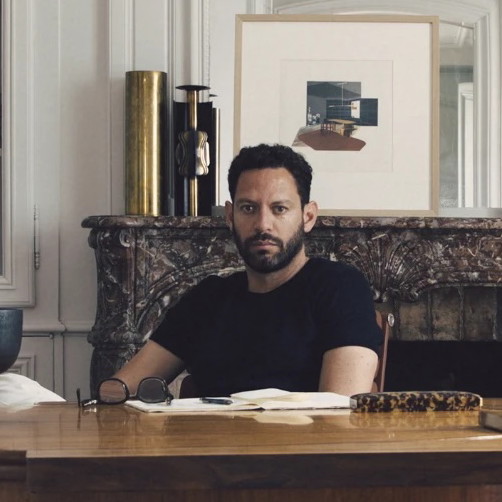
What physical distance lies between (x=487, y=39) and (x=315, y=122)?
0.62 meters

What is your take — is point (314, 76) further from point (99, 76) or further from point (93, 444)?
point (93, 444)

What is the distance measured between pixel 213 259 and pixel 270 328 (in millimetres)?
1163

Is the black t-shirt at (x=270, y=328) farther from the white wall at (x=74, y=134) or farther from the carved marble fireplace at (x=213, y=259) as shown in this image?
the white wall at (x=74, y=134)

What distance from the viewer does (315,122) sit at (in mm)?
3711

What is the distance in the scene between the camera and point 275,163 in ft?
8.77

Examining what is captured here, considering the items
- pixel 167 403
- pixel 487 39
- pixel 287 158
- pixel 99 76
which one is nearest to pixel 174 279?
pixel 99 76

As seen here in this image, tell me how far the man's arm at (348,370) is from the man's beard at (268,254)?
0.92 feet

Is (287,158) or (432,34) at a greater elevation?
(432,34)

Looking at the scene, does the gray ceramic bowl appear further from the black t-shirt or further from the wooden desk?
the black t-shirt

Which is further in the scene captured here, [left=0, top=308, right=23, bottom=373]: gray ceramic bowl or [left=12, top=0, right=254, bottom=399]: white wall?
[left=12, top=0, right=254, bottom=399]: white wall

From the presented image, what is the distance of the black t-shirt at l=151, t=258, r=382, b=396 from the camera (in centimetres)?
240

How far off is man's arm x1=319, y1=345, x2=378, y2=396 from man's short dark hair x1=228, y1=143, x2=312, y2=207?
0.49 metres

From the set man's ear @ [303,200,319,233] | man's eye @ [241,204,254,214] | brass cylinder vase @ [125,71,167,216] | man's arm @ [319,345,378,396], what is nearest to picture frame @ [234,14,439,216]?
brass cylinder vase @ [125,71,167,216]

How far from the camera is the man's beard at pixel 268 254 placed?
2547 millimetres
